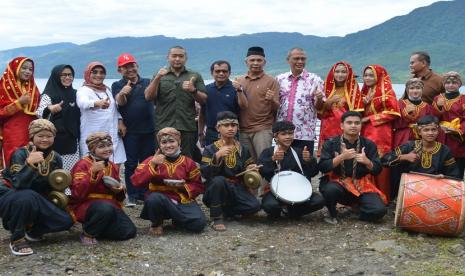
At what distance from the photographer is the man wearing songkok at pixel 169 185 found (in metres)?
5.41

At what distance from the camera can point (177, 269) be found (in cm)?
456

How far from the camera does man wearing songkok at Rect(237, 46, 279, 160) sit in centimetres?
647

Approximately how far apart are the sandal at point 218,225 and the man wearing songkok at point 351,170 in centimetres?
125

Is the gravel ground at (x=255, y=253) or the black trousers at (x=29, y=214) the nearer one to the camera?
the gravel ground at (x=255, y=253)

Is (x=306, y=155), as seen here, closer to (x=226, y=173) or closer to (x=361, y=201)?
(x=361, y=201)

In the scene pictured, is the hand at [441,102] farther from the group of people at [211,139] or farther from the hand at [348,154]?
the hand at [348,154]

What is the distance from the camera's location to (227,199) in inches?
Answer: 232

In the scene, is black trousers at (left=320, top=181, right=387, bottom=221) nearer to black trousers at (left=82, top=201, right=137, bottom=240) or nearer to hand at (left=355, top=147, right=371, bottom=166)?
hand at (left=355, top=147, right=371, bottom=166)

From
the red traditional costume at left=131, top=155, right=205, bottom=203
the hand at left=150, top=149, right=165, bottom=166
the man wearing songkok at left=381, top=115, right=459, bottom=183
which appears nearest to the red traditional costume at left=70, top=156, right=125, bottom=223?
the red traditional costume at left=131, top=155, right=205, bottom=203

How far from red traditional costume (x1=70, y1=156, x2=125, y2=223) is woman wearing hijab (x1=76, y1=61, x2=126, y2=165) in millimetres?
1084

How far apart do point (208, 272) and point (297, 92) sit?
2950 mm

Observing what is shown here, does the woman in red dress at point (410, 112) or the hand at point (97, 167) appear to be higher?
the woman in red dress at point (410, 112)

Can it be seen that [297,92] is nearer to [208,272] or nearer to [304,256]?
[304,256]

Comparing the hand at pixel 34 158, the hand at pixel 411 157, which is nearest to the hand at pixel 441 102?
the hand at pixel 411 157
